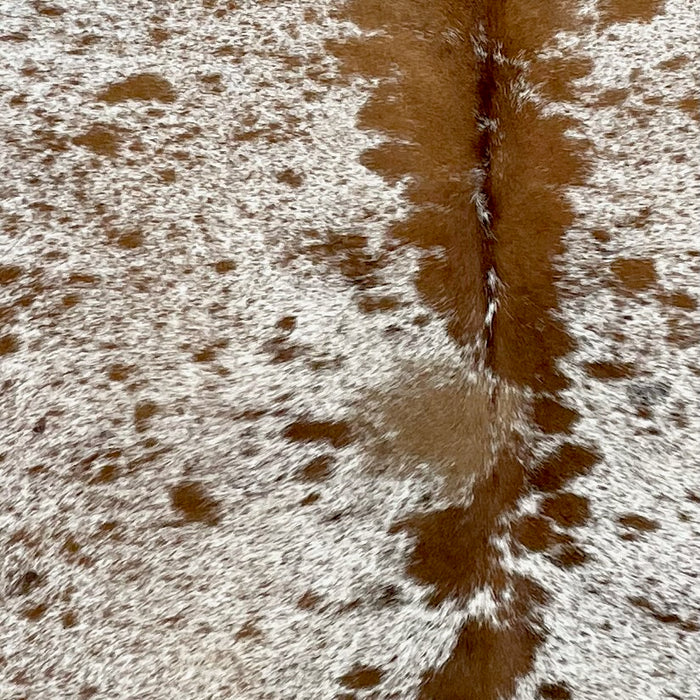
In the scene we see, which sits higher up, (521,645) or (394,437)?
(394,437)

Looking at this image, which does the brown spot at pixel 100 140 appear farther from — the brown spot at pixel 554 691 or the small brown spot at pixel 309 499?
the brown spot at pixel 554 691

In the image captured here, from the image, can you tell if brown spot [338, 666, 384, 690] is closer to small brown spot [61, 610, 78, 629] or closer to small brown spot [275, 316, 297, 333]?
small brown spot [61, 610, 78, 629]

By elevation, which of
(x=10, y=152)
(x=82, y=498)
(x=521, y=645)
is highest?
(x=10, y=152)

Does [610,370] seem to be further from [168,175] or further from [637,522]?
[168,175]

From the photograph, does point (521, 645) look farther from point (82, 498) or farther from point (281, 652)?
point (82, 498)

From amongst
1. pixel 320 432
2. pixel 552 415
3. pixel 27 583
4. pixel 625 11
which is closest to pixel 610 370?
pixel 552 415

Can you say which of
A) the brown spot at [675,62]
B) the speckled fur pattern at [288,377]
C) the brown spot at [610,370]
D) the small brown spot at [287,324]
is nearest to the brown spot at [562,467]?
the speckled fur pattern at [288,377]

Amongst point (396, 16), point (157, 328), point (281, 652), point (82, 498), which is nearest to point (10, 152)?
point (157, 328)
